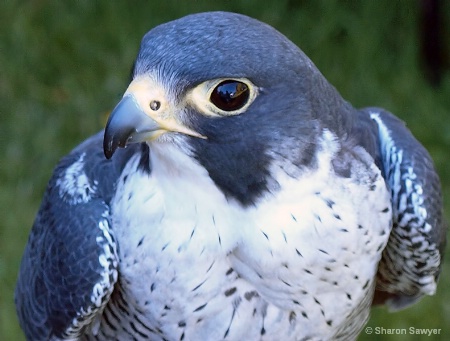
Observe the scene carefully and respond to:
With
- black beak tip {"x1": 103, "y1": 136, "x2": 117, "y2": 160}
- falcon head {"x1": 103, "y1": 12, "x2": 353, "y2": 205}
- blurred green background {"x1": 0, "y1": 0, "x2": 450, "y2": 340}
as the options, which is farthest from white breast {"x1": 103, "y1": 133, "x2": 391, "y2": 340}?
blurred green background {"x1": 0, "y1": 0, "x2": 450, "y2": 340}

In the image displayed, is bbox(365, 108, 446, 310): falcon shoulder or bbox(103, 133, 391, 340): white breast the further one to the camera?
bbox(365, 108, 446, 310): falcon shoulder

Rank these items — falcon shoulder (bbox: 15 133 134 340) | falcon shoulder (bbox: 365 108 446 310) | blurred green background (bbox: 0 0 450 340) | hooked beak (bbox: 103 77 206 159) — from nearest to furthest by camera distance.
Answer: hooked beak (bbox: 103 77 206 159) → falcon shoulder (bbox: 15 133 134 340) → falcon shoulder (bbox: 365 108 446 310) → blurred green background (bbox: 0 0 450 340)

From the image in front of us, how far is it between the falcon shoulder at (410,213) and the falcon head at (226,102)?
0.57 metres

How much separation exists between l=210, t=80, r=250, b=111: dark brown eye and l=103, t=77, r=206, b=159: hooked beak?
128 millimetres

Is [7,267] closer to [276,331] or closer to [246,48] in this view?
[276,331]

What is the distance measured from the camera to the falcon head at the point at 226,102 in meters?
2.71

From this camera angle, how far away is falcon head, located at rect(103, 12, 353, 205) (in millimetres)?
2705

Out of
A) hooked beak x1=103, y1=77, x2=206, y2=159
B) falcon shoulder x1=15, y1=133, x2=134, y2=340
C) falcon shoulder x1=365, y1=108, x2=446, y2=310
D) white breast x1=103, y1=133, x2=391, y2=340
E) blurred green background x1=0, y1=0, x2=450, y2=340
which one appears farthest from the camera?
blurred green background x1=0, y1=0, x2=450, y2=340

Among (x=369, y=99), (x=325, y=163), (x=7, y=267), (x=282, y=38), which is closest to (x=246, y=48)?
(x=282, y=38)

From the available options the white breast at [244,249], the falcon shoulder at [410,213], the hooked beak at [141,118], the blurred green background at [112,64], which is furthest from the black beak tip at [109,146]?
the blurred green background at [112,64]

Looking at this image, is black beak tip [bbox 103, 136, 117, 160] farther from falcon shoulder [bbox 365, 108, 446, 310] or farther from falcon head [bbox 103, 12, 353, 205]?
falcon shoulder [bbox 365, 108, 446, 310]

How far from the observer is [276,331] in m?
3.27

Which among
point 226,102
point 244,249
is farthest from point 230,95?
point 244,249

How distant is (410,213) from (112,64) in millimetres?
4593
